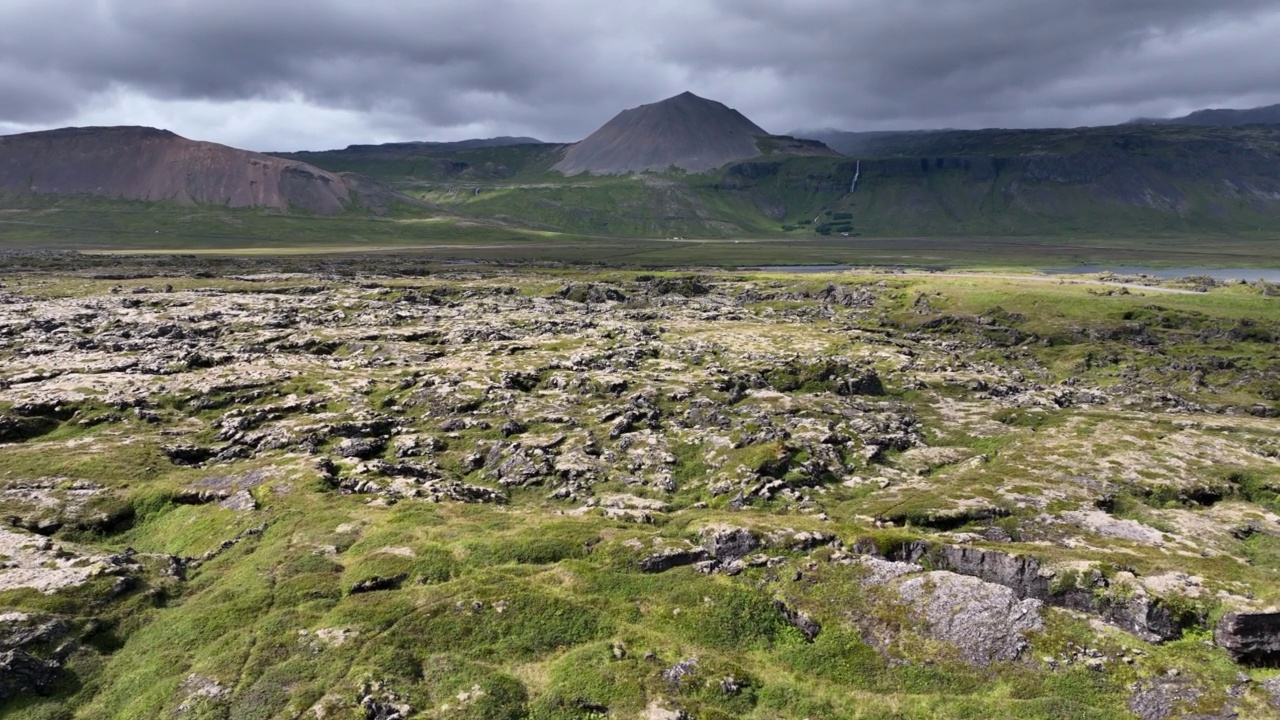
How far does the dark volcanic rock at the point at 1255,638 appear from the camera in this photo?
115 ft

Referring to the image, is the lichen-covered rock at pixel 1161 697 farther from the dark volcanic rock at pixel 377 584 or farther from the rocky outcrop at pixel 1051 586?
the dark volcanic rock at pixel 377 584

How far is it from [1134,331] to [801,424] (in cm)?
10316

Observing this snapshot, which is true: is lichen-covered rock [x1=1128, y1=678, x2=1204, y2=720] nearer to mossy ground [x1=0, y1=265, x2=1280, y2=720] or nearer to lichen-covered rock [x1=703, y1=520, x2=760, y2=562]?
mossy ground [x1=0, y1=265, x2=1280, y2=720]

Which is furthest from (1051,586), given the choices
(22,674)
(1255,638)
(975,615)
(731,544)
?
(22,674)

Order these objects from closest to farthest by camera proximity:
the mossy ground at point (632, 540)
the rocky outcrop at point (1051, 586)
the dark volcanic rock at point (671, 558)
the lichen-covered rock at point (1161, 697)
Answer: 1. the lichen-covered rock at point (1161, 697)
2. the mossy ground at point (632, 540)
3. the rocky outcrop at point (1051, 586)
4. the dark volcanic rock at point (671, 558)

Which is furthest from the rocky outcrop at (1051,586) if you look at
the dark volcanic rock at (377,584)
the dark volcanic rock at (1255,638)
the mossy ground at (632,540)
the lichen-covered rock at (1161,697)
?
the dark volcanic rock at (377,584)

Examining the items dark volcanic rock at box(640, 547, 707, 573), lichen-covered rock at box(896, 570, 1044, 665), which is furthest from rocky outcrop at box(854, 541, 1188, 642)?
dark volcanic rock at box(640, 547, 707, 573)

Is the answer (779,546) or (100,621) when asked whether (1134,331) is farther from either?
(100,621)

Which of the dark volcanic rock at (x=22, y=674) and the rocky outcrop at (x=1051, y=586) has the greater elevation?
the rocky outcrop at (x=1051, y=586)

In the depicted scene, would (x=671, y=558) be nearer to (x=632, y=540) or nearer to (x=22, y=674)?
(x=632, y=540)

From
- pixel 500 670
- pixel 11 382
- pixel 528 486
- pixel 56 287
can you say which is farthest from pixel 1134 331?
pixel 56 287

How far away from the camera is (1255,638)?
3541 centimetres

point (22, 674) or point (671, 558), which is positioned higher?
point (671, 558)

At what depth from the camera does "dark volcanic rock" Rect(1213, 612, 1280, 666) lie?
115 ft
